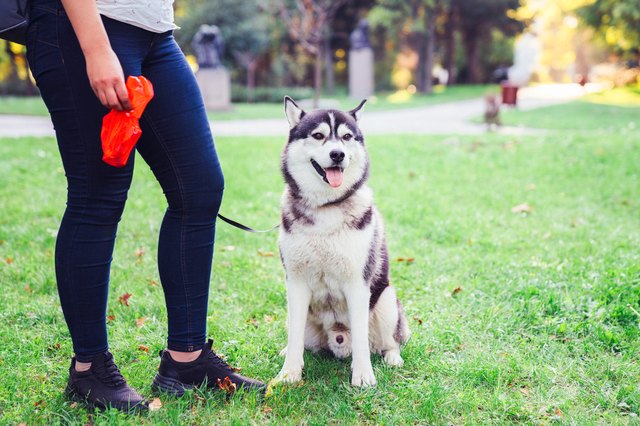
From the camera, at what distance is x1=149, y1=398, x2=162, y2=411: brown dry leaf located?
2261mm

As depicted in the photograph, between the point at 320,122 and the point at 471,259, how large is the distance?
2315 mm

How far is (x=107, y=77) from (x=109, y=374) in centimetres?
118

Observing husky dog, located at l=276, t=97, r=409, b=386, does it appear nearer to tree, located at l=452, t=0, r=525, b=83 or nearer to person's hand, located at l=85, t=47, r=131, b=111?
person's hand, located at l=85, t=47, r=131, b=111

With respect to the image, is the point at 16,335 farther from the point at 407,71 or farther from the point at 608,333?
the point at 407,71

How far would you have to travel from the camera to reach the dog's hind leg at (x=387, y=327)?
2.83 m

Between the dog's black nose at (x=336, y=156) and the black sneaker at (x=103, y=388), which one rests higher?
the dog's black nose at (x=336, y=156)

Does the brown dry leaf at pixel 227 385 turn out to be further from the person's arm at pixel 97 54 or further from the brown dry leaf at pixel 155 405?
the person's arm at pixel 97 54

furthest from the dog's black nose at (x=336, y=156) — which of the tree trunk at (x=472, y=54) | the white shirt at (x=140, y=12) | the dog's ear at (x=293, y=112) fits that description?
the tree trunk at (x=472, y=54)

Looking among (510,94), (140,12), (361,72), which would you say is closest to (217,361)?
(140,12)

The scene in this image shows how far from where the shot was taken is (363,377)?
8.59ft

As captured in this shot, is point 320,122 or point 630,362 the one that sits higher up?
point 320,122

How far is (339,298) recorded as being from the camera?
268 cm

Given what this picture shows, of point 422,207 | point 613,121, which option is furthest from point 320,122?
point 613,121

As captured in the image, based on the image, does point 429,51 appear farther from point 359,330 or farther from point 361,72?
point 359,330
